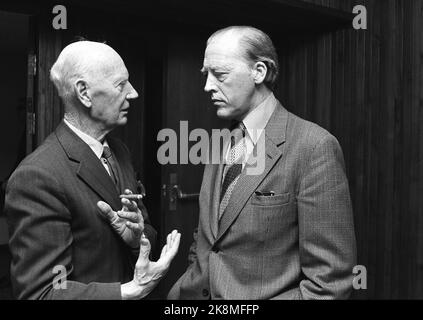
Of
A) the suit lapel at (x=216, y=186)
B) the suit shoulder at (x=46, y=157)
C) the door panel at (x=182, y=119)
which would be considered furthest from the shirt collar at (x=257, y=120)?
the door panel at (x=182, y=119)

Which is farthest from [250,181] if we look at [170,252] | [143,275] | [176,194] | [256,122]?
[176,194]

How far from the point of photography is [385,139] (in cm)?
284

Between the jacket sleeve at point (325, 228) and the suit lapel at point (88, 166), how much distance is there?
0.60 m

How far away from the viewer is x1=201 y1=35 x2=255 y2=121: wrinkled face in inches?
61.2

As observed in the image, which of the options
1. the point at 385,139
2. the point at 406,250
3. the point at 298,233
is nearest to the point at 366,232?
the point at 406,250

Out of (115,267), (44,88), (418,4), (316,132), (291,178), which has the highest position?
(418,4)

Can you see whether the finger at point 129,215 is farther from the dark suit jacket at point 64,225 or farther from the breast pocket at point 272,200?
the breast pocket at point 272,200

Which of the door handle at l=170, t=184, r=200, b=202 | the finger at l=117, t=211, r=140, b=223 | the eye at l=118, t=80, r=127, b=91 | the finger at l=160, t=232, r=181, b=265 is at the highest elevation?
the eye at l=118, t=80, r=127, b=91

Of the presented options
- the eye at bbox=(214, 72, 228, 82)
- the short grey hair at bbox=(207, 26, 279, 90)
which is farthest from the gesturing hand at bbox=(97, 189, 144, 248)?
the short grey hair at bbox=(207, 26, 279, 90)

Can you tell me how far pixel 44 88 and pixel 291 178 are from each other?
1.54 m

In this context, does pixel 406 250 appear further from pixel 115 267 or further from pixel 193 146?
pixel 115 267

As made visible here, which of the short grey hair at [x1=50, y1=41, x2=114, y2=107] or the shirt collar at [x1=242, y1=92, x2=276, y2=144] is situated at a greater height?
the short grey hair at [x1=50, y1=41, x2=114, y2=107]

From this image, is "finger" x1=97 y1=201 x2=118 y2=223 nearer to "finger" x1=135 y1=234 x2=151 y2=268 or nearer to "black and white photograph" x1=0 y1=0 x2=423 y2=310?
"black and white photograph" x1=0 y1=0 x2=423 y2=310

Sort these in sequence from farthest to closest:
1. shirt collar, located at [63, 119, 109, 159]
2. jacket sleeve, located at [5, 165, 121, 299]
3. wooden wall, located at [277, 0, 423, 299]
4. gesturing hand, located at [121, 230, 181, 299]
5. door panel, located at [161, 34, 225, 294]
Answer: door panel, located at [161, 34, 225, 294], wooden wall, located at [277, 0, 423, 299], shirt collar, located at [63, 119, 109, 159], gesturing hand, located at [121, 230, 181, 299], jacket sleeve, located at [5, 165, 121, 299]
